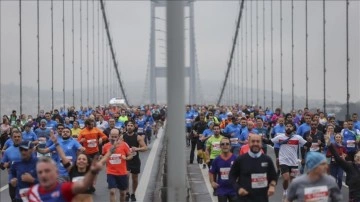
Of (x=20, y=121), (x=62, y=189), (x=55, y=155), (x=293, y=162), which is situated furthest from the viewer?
(x=20, y=121)

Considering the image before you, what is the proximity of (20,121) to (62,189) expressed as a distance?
22159mm

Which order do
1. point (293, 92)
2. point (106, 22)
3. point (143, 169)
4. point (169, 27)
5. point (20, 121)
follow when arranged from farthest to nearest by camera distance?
point (106, 22) → point (293, 92) → point (20, 121) → point (143, 169) → point (169, 27)

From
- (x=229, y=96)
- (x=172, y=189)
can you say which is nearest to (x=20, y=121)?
(x=172, y=189)

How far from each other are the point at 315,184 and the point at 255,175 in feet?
4.30

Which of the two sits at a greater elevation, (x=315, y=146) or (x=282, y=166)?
(x=315, y=146)

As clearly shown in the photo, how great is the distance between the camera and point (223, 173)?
1052 centimetres

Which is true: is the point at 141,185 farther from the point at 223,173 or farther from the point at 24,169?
the point at 24,169

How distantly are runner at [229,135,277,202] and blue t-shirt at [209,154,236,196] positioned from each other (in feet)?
5.41

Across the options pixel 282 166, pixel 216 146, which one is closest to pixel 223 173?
pixel 282 166

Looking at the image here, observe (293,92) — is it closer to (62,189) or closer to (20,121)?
(20,121)

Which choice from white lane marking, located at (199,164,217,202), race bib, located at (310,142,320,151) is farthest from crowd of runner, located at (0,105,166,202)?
race bib, located at (310,142,320,151)

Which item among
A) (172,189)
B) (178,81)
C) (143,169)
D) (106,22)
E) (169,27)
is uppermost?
(106,22)

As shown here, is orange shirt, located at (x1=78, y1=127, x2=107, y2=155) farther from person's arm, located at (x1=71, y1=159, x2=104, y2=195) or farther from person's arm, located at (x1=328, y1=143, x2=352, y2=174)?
person's arm, located at (x1=71, y1=159, x2=104, y2=195)

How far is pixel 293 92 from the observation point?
154ft
